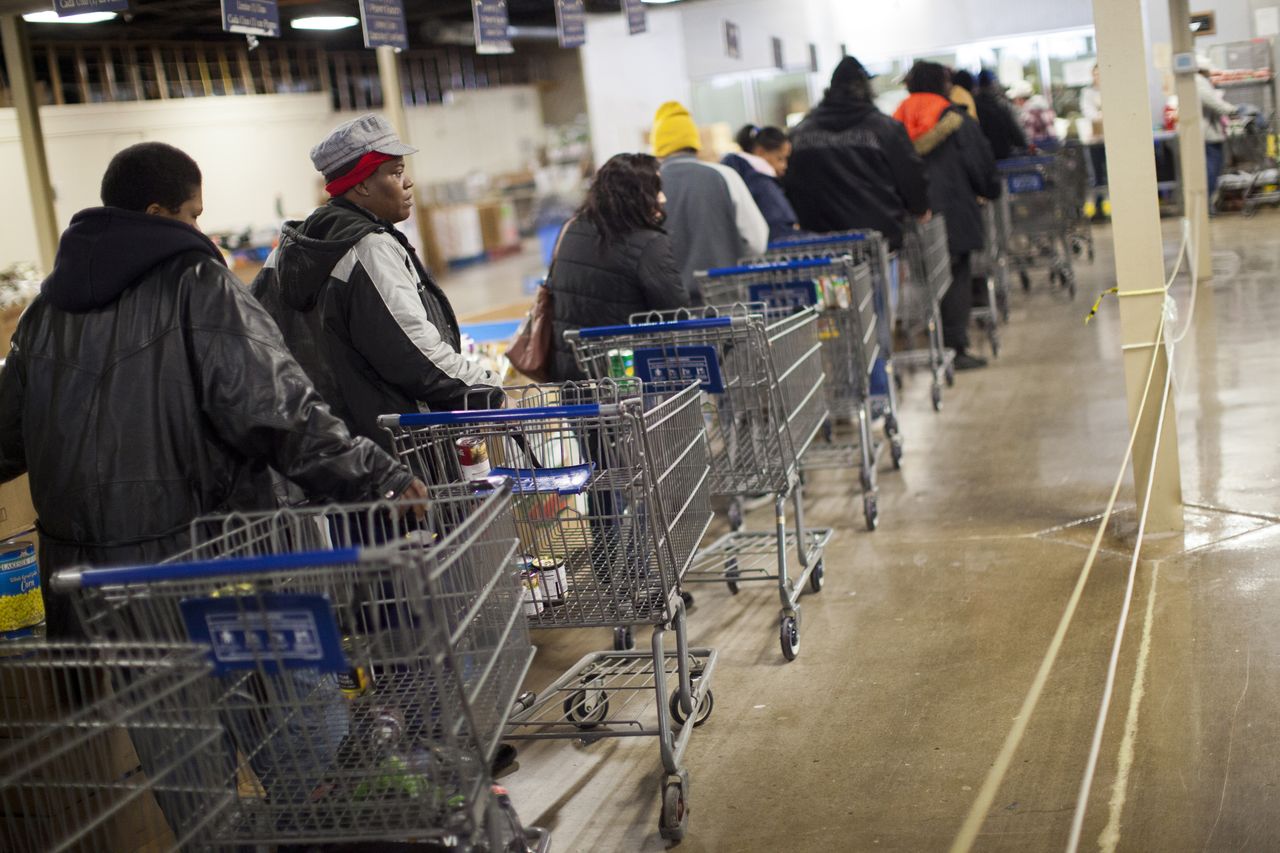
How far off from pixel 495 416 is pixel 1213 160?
14561 mm

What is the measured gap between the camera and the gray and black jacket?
3.54 meters

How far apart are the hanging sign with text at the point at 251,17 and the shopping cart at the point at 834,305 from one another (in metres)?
2.09

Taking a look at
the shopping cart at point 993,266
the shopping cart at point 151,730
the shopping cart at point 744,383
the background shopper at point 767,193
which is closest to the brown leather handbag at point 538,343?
the shopping cart at point 744,383

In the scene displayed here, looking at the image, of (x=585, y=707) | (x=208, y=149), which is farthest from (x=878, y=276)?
(x=208, y=149)

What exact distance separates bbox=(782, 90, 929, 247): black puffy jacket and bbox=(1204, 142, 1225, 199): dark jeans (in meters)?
9.16

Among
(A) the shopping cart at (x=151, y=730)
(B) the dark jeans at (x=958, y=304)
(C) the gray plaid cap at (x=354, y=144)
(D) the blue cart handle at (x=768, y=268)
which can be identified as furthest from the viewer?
(B) the dark jeans at (x=958, y=304)

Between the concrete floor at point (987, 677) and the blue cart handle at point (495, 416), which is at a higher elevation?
the blue cart handle at point (495, 416)

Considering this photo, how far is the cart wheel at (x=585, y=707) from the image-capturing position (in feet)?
12.7

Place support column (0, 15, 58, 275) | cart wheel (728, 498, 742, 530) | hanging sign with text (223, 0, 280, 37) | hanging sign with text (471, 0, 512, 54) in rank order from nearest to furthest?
hanging sign with text (223, 0, 280, 37) < cart wheel (728, 498, 742, 530) < hanging sign with text (471, 0, 512, 54) < support column (0, 15, 58, 275)

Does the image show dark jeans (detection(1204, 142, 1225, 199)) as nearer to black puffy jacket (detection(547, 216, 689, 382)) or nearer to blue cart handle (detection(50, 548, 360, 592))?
black puffy jacket (detection(547, 216, 689, 382))

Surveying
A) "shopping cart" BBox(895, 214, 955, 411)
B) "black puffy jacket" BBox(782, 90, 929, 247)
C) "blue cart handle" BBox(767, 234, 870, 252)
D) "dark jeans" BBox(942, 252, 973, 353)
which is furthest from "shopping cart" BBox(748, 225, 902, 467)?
"dark jeans" BBox(942, 252, 973, 353)

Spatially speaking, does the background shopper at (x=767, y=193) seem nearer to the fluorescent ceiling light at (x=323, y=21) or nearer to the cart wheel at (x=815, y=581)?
the fluorescent ceiling light at (x=323, y=21)

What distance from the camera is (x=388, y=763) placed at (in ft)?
7.68

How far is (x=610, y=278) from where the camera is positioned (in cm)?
499
